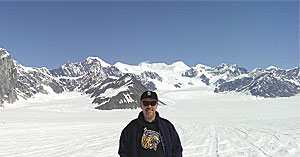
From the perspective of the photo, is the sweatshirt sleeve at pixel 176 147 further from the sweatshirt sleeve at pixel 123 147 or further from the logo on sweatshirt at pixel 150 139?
the sweatshirt sleeve at pixel 123 147

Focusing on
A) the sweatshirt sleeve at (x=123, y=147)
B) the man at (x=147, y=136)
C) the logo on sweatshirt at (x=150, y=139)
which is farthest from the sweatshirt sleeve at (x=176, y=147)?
the sweatshirt sleeve at (x=123, y=147)

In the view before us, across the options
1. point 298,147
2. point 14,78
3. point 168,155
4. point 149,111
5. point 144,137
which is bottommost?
point 298,147

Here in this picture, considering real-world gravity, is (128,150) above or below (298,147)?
above

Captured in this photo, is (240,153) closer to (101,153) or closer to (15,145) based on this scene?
(101,153)

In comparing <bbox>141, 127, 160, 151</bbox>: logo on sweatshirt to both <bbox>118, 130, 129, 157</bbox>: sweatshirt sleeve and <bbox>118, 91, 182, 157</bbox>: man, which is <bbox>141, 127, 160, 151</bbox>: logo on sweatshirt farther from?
<bbox>118, 130, 129, 157</bbox>: sweatshirt sleeve

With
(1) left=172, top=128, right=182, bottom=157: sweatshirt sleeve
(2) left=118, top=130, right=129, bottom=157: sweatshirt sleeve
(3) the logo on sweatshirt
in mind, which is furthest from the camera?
(1) left=172, top=128, right=182, bottom=157: sweatshirt sleeve

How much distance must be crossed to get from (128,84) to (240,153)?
272 feet

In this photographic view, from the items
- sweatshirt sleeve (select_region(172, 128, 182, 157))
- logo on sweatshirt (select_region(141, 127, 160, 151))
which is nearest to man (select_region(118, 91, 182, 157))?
logo on sweatshirt (select_region(141, 127, 160, 151))

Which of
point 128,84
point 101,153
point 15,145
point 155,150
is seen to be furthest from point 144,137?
point 128,84

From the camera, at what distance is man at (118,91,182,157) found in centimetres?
397

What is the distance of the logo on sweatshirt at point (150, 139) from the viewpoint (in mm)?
3963

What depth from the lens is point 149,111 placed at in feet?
13.2

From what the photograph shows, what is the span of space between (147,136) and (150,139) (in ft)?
0.27

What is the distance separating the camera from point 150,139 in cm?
401
